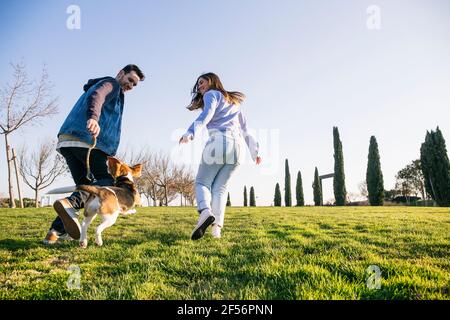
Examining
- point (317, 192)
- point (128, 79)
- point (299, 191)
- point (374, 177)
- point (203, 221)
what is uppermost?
point (128, 79)

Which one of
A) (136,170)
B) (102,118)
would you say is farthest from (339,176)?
(102,118)

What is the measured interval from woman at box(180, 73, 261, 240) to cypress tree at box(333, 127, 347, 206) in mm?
32933

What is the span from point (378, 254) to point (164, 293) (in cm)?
239

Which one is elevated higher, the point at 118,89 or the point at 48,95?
the point at 48,95

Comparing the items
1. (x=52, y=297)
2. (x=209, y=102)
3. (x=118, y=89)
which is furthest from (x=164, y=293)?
(x=118, y=89)

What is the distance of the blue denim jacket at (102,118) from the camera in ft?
12.1

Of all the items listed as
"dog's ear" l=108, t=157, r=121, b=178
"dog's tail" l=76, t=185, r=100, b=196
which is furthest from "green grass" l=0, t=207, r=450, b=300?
"dog's ear" l=108, t=157, r=121, b=178

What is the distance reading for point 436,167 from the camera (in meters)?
32.8

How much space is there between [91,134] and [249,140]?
242 centimetres

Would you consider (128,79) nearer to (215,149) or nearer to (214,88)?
(214,88)

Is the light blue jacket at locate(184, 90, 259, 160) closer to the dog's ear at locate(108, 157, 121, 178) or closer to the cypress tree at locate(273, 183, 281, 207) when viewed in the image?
the dog's ear at locate(108, 157, 121, 178)

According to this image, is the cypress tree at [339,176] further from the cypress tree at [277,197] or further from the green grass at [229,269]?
the green grass at [229,269]
